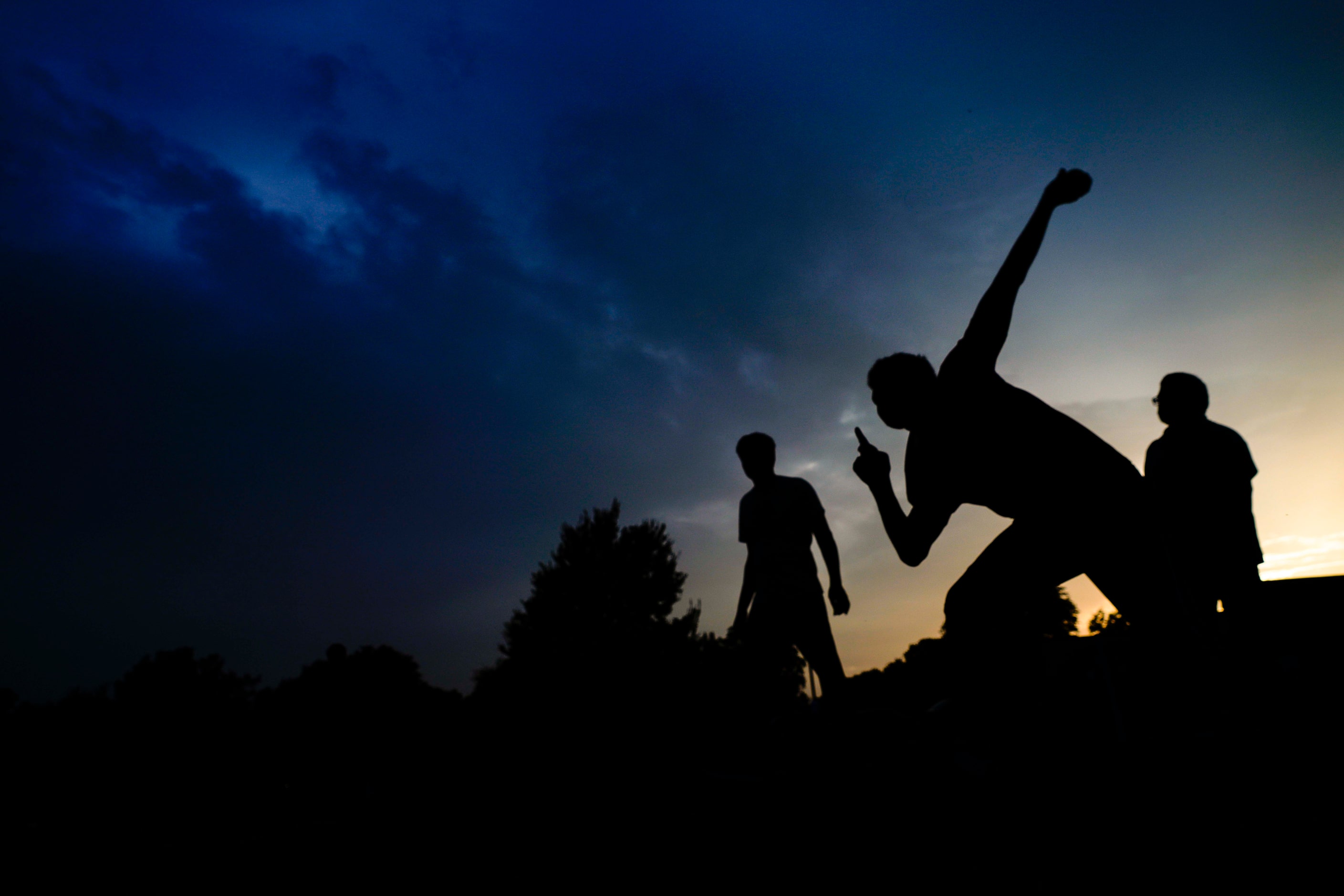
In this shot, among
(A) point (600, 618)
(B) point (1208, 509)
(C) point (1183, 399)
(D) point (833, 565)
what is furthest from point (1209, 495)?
(A) point (600, 618)

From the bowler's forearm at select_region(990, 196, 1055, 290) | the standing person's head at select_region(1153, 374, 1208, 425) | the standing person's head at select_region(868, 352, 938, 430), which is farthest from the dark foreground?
the bowler's forearm at select_region(990, 196, 1055, 290)

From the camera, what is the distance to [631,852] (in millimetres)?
2908

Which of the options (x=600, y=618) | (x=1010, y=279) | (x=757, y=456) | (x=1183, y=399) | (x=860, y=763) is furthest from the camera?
(x=600, y=618)

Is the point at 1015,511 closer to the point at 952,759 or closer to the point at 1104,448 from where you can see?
the point at 1104,448

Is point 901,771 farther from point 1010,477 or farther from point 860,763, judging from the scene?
point 1010,477

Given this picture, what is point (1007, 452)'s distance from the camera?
2.36 m

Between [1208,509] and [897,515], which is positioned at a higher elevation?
[1208,509]

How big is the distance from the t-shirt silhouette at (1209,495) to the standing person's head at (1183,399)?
6 cm

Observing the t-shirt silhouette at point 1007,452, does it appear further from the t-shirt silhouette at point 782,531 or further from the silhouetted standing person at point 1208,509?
the t-shirt silhouette at point 782,531

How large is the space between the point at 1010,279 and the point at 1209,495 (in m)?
3.04

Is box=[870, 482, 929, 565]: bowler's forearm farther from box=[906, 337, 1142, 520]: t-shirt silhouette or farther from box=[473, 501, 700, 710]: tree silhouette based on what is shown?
box=[473, 501, 700, 710]: tree silhouette

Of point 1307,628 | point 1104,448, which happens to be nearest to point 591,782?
point 1104,448

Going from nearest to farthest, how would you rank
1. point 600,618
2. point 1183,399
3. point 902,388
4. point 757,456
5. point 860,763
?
1. point 902,388
2. point 860,763
3. point 1183,399
4. point 757,456
5. point 600,618

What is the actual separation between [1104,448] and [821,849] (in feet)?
6.50
